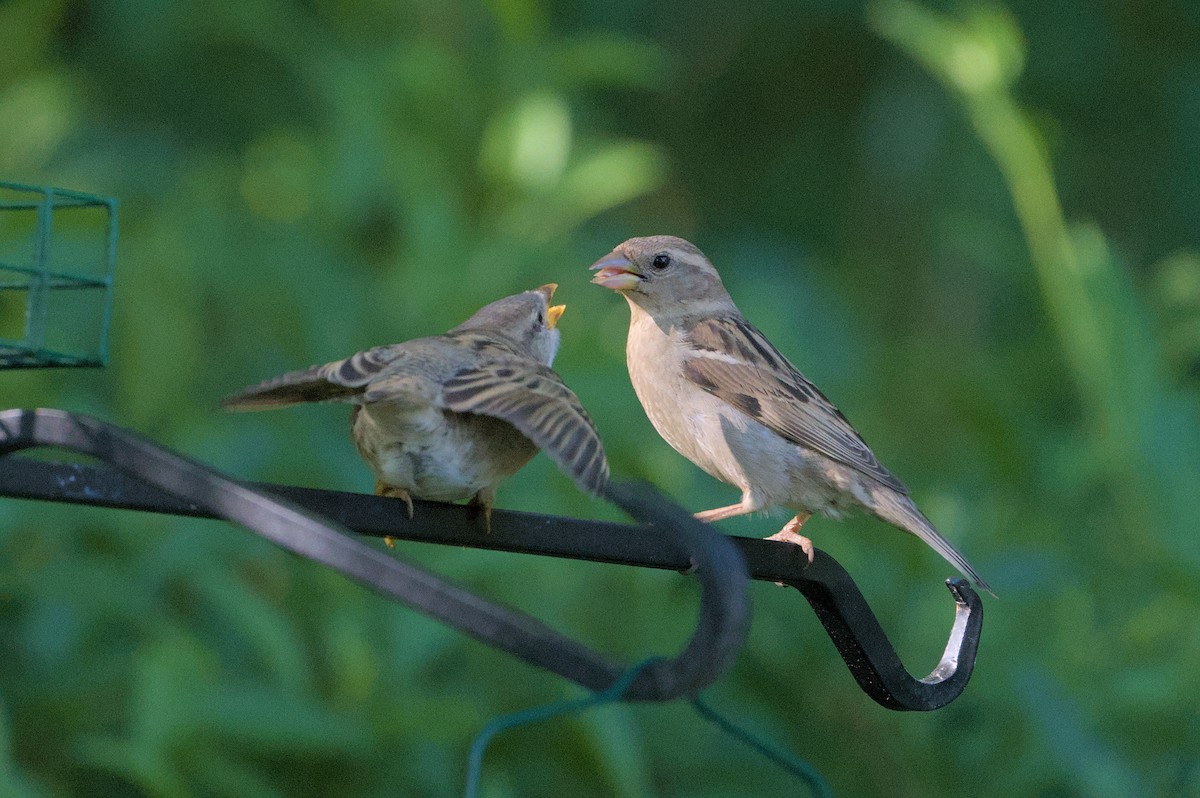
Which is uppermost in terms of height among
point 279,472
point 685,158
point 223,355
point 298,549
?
point 685,158

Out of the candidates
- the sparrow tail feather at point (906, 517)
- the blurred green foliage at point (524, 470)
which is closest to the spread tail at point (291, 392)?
the blurred green foliage at point (524, 470)

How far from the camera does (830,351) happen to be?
650 centimetres

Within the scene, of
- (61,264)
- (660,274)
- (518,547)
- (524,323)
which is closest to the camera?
(518,547)

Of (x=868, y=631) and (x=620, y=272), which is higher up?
(x=620, y=272)

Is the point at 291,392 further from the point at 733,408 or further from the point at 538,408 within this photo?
the point at 733,408

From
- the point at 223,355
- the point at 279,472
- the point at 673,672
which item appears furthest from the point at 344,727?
the point at 673,672

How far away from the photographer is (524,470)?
442cm

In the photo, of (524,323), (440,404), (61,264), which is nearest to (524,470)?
(61,264)

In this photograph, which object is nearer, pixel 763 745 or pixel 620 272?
pixel 763 745

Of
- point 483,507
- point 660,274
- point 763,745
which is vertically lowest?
point 763,745

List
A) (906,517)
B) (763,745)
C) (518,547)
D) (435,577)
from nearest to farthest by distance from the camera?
(435,577), (763,745), (518,547), (906,517)

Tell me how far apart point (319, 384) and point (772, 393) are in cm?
180

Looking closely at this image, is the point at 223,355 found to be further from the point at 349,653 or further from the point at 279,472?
the point at 349,653

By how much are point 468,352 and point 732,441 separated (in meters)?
1.28
